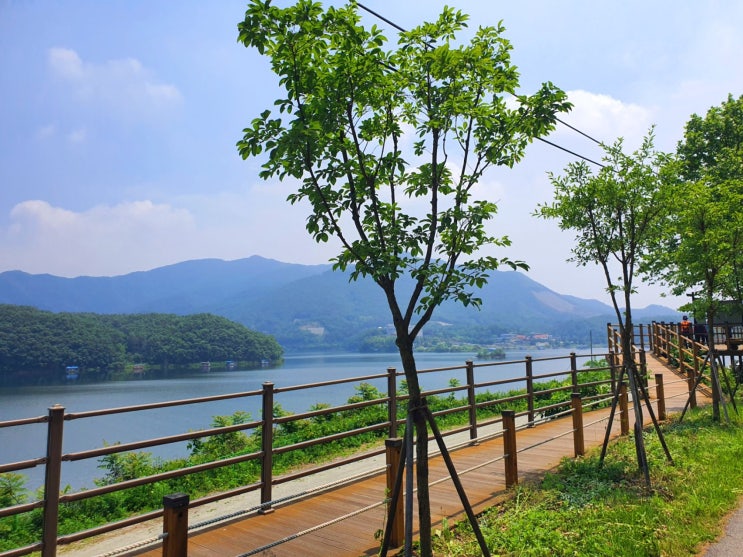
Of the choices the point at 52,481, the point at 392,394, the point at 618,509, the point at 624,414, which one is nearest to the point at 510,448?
A: the point at 618,509

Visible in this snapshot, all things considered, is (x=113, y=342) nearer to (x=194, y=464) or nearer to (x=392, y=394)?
(x=194, y=464)

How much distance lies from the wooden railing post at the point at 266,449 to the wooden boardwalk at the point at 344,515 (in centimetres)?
20

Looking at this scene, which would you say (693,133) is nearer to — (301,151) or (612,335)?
(612,335)

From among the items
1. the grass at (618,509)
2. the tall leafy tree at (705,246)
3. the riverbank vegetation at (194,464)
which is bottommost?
the riverbank vegetation at (194,464)

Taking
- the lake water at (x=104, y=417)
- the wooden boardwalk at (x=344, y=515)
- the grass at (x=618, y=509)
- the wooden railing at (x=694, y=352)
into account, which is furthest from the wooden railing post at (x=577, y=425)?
the wooden railing at (x=694, y=352)

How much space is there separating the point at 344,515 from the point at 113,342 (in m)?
65.8

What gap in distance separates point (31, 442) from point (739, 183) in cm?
2690

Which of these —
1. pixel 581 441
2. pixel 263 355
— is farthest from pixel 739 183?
pixel 263 355

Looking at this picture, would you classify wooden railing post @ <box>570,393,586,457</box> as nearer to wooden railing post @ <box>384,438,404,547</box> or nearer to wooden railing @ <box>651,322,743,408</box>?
wooden railing post @ <box>384,438,404,547</box>

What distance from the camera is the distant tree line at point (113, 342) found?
176 ft

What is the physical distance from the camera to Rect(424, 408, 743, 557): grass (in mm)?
3870

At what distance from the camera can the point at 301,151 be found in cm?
331

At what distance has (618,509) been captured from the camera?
4.59 meters

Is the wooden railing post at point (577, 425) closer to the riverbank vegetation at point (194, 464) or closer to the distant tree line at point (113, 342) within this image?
the riverbank vegetation at point (194, 464)
